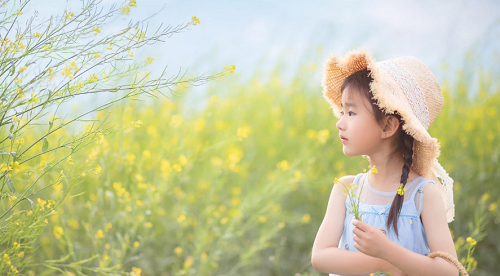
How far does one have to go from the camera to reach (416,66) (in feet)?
4.20

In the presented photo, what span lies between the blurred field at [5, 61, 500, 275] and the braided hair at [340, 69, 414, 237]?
957 millimetres

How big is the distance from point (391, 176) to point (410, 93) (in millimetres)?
252

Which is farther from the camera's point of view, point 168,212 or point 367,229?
point 168,212

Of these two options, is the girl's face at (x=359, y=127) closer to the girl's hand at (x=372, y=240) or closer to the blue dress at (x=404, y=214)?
the blue dress at (x=404, y=214)

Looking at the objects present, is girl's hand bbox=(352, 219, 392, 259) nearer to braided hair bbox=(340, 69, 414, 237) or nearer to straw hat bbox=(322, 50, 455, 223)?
braided hair bbox=(340, 69, 414, 237)

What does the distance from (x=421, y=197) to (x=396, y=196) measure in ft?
0.25

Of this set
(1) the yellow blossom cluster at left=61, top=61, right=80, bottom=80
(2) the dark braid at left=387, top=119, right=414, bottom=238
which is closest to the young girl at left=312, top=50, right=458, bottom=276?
(2) the dark braid at left=387, top=119, right=414, bottom=238

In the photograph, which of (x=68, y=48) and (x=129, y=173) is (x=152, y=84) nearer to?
(x=68, y=48)

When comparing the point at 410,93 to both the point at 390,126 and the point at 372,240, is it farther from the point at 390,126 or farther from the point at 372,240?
the point at 372,240

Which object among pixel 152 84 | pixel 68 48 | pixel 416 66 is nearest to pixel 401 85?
pixel 416 66

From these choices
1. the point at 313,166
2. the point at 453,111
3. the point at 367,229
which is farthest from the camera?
the point at 453,111

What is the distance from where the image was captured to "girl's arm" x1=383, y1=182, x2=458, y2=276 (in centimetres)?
105

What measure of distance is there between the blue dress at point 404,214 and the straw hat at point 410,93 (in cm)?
9

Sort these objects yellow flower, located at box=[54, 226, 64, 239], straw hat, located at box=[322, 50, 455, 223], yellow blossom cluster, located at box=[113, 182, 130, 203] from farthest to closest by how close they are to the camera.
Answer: yellow blossom cluster, located at box=[113, 182, 130, 203]
yellow flower, located at box=[54, 226, 64, 239]
straw hat, located at box=[322, 50, 455, 223]
